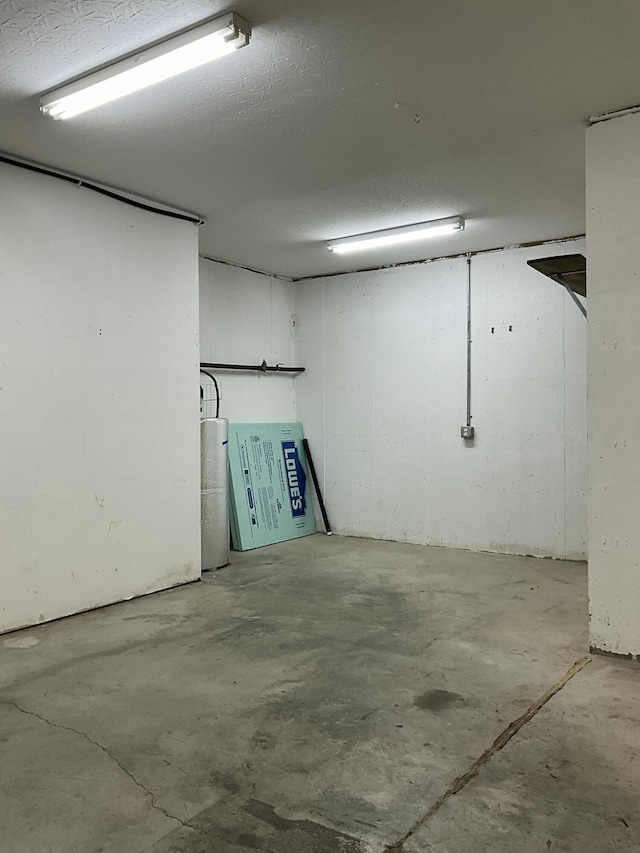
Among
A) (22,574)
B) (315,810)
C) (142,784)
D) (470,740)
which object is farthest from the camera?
(22,574)

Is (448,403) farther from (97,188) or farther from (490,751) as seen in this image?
(490,751)

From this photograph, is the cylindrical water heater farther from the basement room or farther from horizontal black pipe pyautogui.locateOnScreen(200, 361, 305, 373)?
horizontal black pipe pyautogui.locateOnScreen(200, 361, 305, 373)

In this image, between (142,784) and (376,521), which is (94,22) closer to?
(142,784)

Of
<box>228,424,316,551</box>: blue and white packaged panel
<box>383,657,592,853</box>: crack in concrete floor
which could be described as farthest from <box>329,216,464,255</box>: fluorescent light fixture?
<box>383,657,592,853</box>: crack in concrete floor

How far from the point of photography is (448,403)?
6211 mm

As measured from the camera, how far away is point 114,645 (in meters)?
3.54

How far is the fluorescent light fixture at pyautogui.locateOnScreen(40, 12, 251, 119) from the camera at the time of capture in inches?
100

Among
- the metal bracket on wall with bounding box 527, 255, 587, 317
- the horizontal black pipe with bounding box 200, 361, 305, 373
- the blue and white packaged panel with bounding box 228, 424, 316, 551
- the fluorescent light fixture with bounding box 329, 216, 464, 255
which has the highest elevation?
the fluorescent light fixture with bounding box 329, 216, 464, 255

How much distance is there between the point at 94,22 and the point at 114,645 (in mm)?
2951

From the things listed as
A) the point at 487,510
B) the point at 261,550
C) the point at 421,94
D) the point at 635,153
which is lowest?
the point at 261,550

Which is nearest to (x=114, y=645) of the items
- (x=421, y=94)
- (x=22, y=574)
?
(x=22, y=574)

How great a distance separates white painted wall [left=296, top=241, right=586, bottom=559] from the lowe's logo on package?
23 cm

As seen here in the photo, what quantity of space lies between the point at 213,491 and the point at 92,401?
54.2 inches

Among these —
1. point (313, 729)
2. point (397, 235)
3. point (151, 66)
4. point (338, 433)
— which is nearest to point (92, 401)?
point (151, 66)
